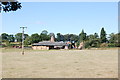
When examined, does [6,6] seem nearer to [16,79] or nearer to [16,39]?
[16,79]

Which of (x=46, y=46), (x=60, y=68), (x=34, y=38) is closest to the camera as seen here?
(x=60, y=68)

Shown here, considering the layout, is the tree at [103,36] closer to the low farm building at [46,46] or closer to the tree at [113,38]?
the tree at [113,38]

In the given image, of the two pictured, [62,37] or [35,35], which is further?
[62,37]

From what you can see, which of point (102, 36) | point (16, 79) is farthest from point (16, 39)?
point (16, 79)

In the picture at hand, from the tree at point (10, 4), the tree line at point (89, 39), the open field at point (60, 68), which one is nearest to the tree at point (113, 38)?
the tree line at point (89, 39)

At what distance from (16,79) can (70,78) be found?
2.73m

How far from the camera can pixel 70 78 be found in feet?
36.9

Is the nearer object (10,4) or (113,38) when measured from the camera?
(10,4)

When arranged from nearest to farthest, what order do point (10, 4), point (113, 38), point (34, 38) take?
point (10, 4) → point (113, 38) → point (34, 38)

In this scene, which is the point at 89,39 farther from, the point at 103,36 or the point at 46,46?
the point at 46,46

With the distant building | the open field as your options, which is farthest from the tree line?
the open field

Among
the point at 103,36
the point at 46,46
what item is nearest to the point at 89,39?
the point at 103,36

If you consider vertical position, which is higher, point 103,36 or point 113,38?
point 103,36

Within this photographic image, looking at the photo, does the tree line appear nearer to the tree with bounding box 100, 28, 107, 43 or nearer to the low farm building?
the tree with bounding box 100, 28, 107, 43
